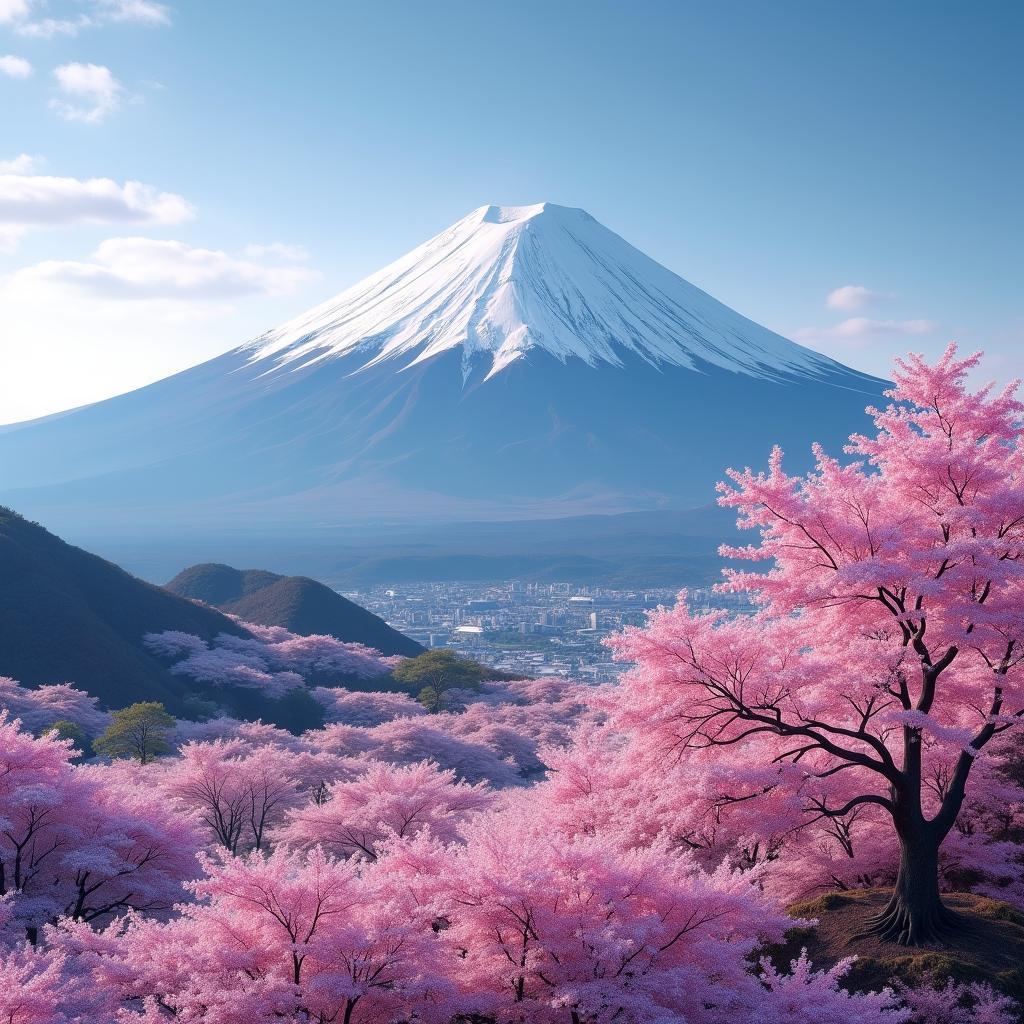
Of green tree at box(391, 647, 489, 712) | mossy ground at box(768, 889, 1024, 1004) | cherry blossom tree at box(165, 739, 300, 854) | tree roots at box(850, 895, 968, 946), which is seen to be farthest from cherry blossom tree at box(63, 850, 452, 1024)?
green tree at box(391, 647, 489, 712)

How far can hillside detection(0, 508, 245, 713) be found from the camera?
43.9 metres

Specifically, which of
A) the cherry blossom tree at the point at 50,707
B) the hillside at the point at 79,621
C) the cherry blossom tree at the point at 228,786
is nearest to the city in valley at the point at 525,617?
the hillside at the point at 79,621

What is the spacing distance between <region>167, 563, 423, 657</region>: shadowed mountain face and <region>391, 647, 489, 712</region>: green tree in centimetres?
1738

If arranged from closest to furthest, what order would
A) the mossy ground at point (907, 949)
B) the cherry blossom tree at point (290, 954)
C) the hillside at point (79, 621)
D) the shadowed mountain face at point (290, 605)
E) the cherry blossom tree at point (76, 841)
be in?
the cherry blossom tree at point (290, 954), the mossy ground at point (907, 949), the cherry blossom tree at point (76, 841), the hillside at point (79, 621), the shadowed mountain face at point (290, 605)

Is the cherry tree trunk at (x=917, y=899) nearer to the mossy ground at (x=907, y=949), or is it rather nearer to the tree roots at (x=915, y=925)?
the tree roots at (x=915, y=925)

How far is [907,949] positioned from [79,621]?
4180 centimetres

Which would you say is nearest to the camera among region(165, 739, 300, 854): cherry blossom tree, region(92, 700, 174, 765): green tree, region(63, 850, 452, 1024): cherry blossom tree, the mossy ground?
region(63, 850, 452, 1024): cherry blossom tree

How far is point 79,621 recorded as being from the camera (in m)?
47.0

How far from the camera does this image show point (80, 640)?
45.9 meters

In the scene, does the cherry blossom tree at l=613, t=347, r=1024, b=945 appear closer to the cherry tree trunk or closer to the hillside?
the cherry tree trunk

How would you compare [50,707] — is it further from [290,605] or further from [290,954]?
[290,605]

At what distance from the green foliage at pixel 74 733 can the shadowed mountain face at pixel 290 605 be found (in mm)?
34170

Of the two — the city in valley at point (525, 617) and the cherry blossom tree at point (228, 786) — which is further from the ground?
the cherry blossom tree at point (228, 786)

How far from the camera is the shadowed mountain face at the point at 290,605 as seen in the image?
73.2 meters
